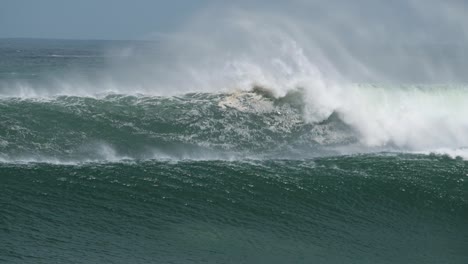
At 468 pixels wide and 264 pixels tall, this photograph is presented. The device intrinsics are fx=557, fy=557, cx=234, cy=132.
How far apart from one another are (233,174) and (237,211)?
3.04m

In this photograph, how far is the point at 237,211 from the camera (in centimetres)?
1714

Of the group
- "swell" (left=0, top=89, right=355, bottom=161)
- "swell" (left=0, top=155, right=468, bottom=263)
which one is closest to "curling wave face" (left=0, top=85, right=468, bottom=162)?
"swell" (left=0, top=89, right=355, bottom=161)

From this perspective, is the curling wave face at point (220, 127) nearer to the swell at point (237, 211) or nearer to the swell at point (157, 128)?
the swell at point (157, 128)

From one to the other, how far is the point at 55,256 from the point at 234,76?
1696 centimetres

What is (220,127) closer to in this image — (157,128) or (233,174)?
(157,128)

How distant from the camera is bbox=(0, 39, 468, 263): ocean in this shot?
14930 millimetres

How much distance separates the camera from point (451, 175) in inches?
848

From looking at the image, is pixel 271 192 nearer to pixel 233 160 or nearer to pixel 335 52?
pixel 233 160

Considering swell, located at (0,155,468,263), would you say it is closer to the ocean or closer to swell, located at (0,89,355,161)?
the ocean

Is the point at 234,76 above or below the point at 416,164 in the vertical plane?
above

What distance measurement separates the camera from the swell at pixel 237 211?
1456cm

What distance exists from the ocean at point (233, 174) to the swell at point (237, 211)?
62 millimetres

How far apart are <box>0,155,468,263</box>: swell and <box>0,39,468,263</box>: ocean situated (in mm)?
62

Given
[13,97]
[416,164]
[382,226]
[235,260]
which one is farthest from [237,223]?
[13,97]
